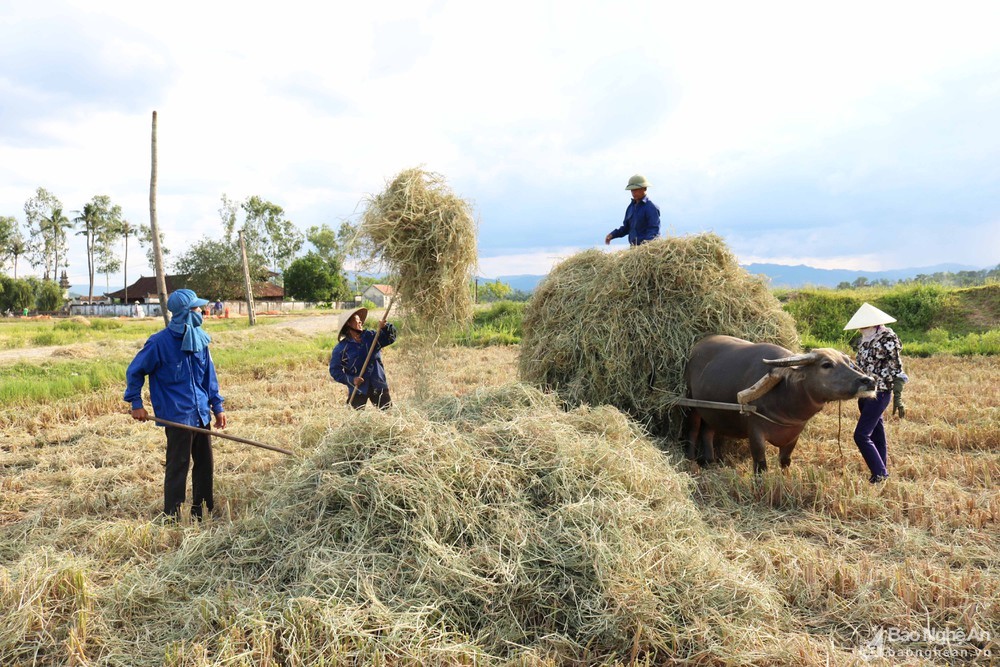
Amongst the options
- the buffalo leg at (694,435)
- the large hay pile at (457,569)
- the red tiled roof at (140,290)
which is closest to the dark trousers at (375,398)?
the large hay pile at (457,569)

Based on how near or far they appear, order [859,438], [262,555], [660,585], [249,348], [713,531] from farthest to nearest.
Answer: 1. [249,348]
2. [859,438]
3. [713,531]
4. [262,555]
5. [660,585]

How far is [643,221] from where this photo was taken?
700 cm

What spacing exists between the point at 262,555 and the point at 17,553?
6.10 feet

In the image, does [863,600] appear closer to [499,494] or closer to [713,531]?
[713,531]

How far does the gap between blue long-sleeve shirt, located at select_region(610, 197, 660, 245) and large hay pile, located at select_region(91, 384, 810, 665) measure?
12.2 ft

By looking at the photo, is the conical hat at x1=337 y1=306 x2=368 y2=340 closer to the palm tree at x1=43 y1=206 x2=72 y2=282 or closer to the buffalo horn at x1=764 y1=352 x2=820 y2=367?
the buffalo horn at x1=764 y1=352 x2=820 y2=367

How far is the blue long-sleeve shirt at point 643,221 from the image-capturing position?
22.8 ft

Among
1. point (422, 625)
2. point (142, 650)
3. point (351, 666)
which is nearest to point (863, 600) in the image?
point (422, 625)

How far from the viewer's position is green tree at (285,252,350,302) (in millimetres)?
55031

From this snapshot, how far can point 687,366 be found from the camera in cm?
568

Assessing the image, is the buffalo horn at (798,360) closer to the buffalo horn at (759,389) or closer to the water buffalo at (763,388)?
the water buffalo at (763,388)

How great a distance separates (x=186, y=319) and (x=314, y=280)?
53.2 m

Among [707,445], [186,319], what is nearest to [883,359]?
[707,445]

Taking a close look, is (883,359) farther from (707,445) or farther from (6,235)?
(6,235)
